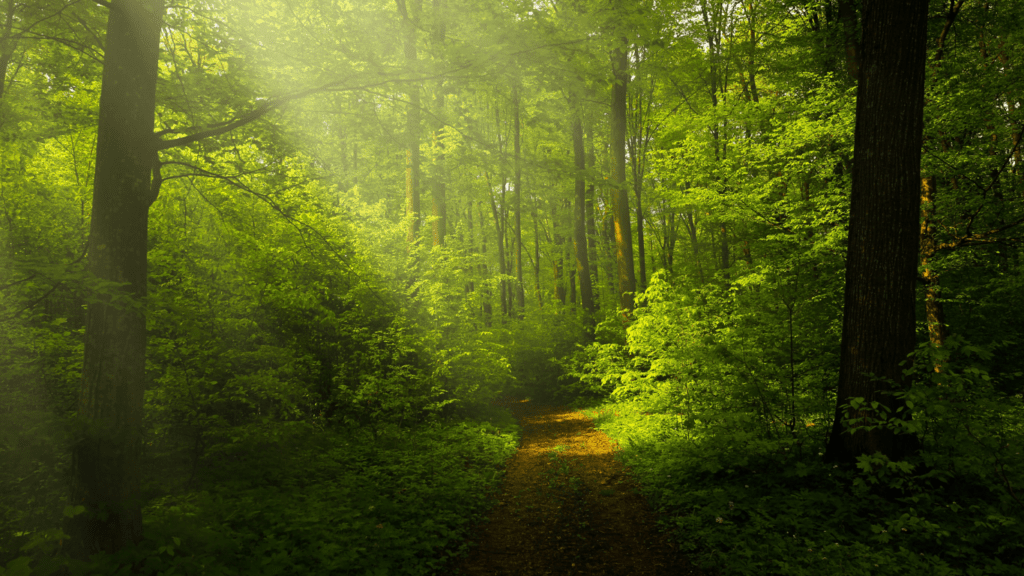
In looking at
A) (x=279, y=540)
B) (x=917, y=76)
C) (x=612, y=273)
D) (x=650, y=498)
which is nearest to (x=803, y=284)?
(x=917, y=76)

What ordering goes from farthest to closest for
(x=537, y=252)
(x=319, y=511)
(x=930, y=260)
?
(x=537, y=252) → (x=930, y=260) → (x=319, y=511)

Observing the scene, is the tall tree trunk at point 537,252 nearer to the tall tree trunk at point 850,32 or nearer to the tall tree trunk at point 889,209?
the tall tree trunk at point 850,32

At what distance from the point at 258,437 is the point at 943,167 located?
1207 cm

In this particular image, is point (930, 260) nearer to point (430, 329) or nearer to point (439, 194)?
point (430, 329)

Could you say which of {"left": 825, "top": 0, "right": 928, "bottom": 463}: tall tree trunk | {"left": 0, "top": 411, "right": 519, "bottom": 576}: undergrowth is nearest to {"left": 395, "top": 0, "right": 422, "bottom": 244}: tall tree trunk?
{"left": 0, "top": 411, "right": 519, "bottom": 576}: undergrowth

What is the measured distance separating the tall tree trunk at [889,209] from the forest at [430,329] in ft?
0.10

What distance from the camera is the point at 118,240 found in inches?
159

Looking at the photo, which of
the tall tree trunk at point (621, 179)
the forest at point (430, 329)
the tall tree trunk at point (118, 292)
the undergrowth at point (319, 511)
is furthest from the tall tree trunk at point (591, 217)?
the tall tree trunk at point (118, 292)

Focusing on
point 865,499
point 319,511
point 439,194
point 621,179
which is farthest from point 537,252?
point 865,499

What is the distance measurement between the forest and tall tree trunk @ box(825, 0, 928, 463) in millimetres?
32

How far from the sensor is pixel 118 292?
357cm

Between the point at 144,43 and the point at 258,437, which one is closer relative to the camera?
the point at 144,43

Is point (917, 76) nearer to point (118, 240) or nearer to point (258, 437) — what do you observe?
point (118, 240)

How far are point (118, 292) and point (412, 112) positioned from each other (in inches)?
204
